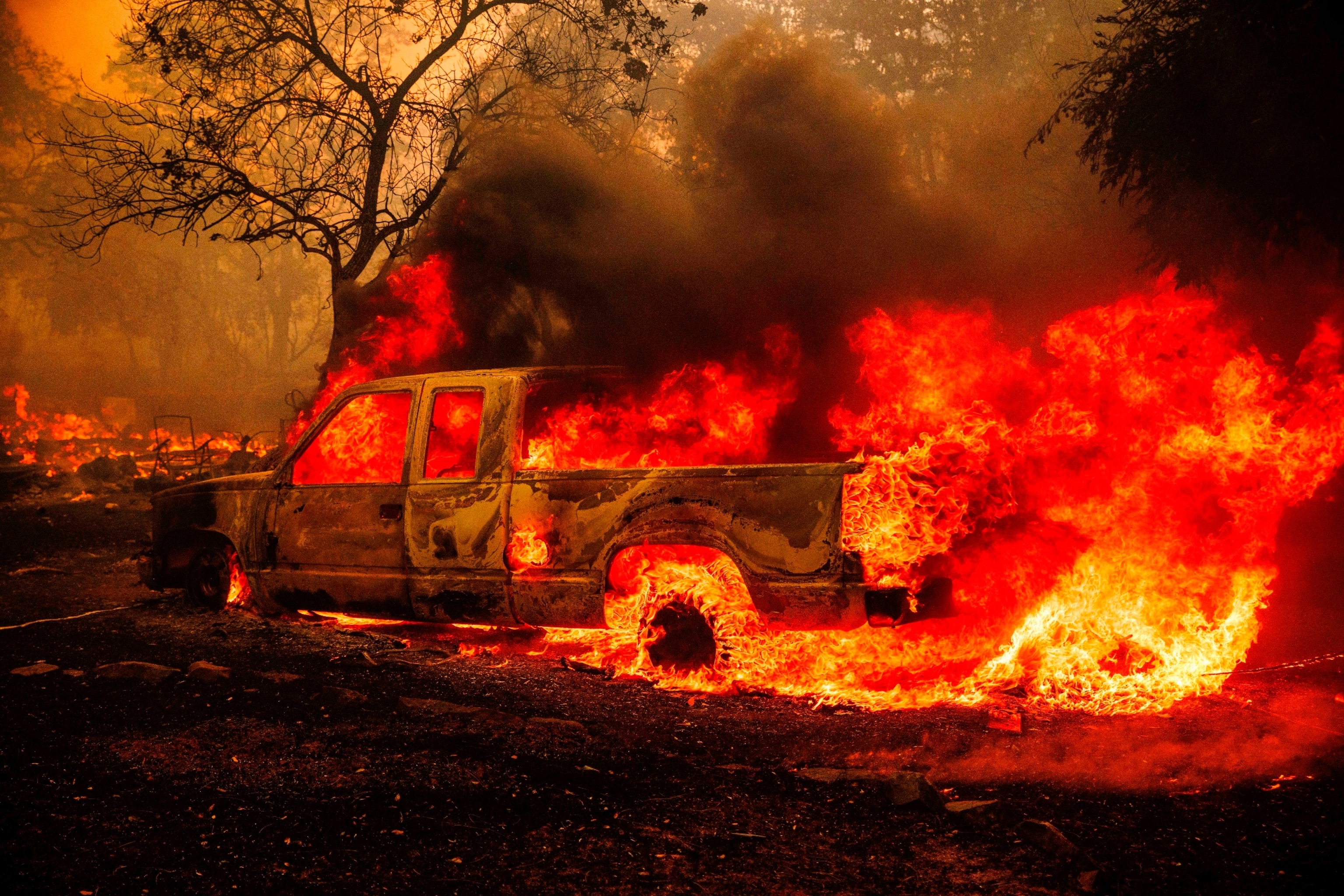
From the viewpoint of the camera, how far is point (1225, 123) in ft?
20.3

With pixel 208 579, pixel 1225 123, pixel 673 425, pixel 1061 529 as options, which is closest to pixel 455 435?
pixel 673 425

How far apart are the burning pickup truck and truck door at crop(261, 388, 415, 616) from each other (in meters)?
→ 0.01

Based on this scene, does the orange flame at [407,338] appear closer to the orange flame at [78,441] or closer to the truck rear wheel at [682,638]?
the truck rear wheel at [682,638]

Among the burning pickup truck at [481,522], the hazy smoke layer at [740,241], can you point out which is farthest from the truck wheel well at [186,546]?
the hazy smoke layer at [740,241]

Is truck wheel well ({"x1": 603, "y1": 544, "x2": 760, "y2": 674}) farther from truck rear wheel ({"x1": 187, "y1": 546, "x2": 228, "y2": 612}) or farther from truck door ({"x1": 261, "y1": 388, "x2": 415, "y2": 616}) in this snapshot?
truck rear wheel ({"x1": 187, "y1": 546, "x2": 228, "y2": 612})

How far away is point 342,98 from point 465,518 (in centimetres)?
987

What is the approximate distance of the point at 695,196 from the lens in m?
9.92

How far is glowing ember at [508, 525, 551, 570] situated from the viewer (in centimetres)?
492

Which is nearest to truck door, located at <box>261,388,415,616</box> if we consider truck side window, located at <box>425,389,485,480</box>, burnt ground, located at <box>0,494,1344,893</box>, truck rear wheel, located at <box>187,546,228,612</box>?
truck side window, located at <box>425,389,485,480</box>

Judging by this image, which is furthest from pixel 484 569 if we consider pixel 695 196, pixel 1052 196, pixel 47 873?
pixel 1052 196

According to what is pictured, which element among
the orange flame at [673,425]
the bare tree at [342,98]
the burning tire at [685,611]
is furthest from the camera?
the bare tree at [342,98]

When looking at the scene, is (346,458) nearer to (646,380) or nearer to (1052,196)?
(646,380)

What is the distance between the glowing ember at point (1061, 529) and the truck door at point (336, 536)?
3.75ft

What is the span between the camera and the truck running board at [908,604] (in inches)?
169
